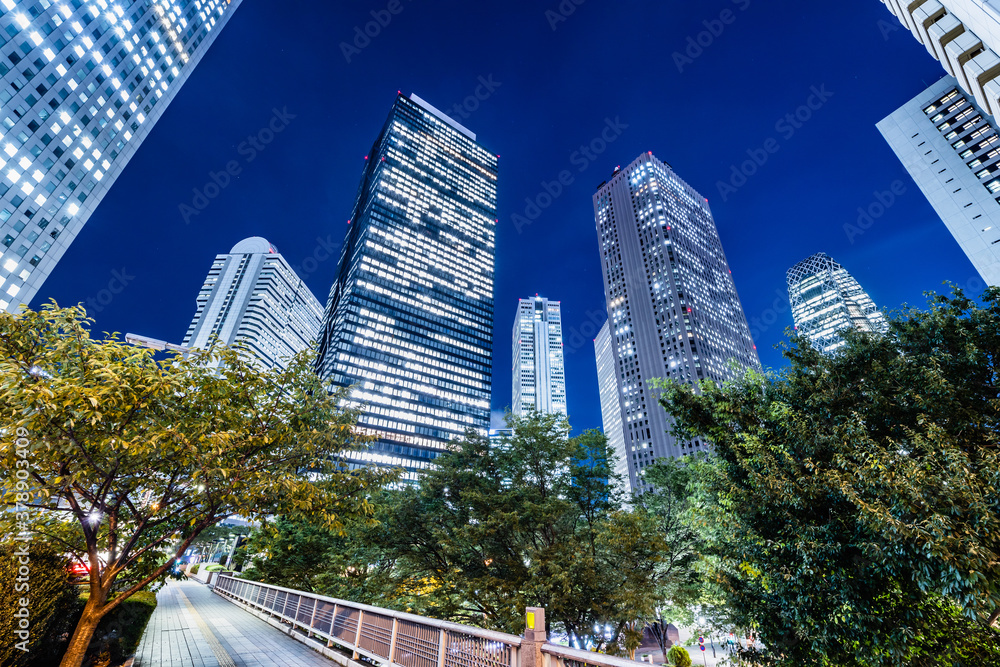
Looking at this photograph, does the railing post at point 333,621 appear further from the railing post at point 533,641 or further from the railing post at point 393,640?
the railing post at point 533,641

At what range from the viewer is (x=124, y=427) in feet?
20.2

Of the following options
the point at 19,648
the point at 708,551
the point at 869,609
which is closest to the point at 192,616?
the point at 19,648

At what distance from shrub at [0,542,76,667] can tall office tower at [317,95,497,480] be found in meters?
86.1

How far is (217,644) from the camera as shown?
11562mm

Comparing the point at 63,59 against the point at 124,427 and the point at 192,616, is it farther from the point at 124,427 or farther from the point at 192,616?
the point at 124,427

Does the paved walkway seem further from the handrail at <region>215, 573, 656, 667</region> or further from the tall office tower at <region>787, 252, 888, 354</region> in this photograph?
the tall office tower at <region>787, 252, 888, 354</region>

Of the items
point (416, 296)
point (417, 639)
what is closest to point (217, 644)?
point (417, 639)

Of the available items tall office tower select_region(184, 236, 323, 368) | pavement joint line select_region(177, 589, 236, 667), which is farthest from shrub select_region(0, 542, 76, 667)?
tall office tower select_region(184, 236, 323, 368)

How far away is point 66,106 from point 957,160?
430ft

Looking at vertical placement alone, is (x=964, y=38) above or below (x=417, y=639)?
above

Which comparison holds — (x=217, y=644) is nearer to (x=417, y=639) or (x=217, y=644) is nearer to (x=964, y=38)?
(x=417, y=639)

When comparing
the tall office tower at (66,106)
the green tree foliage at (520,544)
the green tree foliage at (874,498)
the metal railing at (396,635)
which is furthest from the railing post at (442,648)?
the tall office tower at (66,106)

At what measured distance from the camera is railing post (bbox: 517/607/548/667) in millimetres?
4996

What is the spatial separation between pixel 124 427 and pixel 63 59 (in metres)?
88.1
